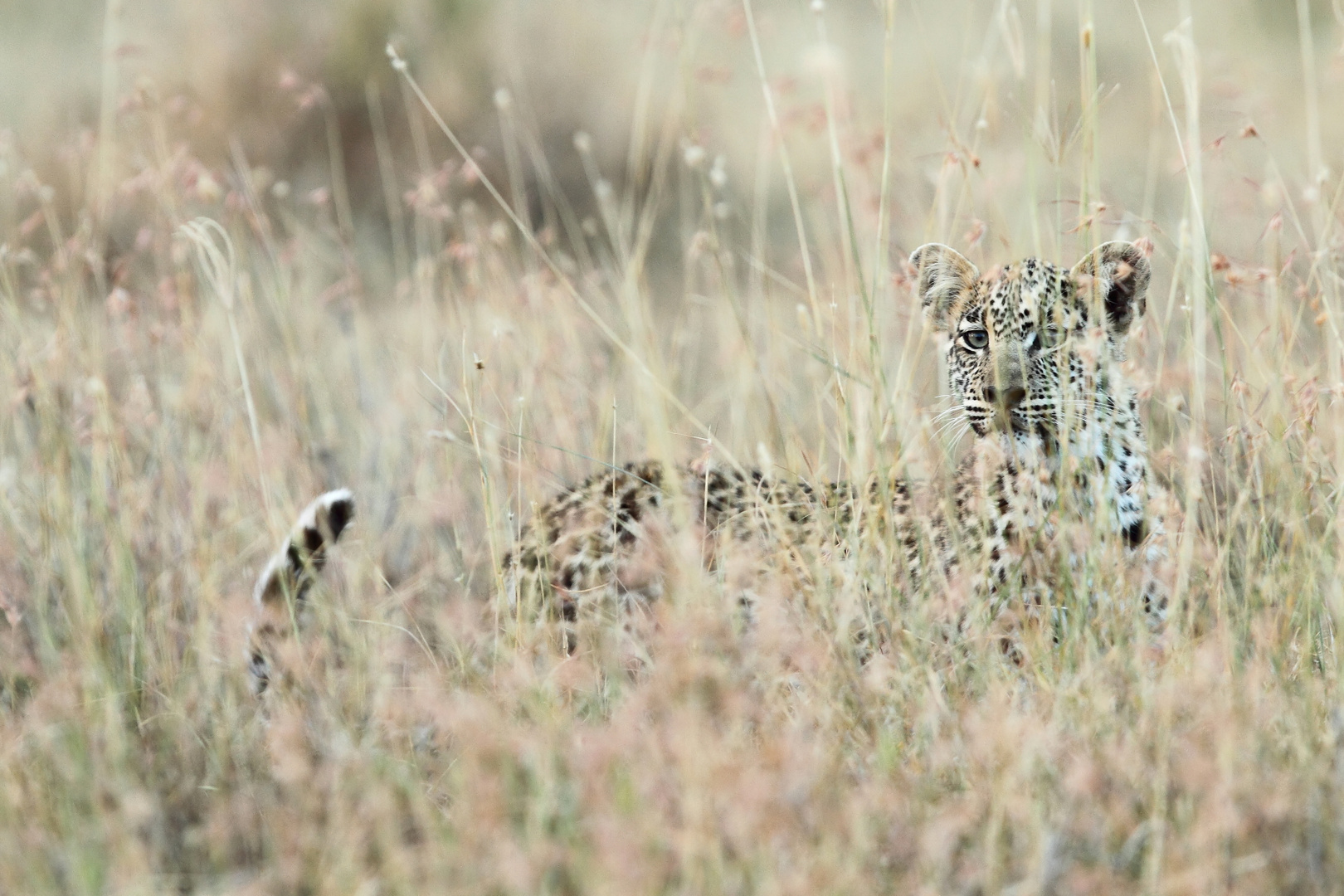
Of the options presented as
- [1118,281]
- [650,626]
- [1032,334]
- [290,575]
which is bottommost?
[650,626]

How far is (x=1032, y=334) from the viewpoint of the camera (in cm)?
369

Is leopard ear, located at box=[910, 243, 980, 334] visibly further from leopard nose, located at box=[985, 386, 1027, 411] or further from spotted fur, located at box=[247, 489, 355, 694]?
spotted fur, located at box=[247, 489, 355, 694]

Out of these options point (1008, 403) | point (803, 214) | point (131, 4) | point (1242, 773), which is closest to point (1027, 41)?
point (803, 214)

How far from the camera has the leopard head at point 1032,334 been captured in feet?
11.4

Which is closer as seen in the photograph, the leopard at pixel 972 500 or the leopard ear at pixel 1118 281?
the leopard at pixel 972 500

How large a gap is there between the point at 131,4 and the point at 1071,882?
10800 millimetres

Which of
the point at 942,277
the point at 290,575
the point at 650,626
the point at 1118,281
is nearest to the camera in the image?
the point at 650,626

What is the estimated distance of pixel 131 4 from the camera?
10883 millimetres

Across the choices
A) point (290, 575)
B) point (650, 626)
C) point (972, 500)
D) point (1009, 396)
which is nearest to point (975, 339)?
point (1009, 396)

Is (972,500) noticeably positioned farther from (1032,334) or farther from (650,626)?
(650,626)

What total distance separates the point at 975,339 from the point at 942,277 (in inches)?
7.8

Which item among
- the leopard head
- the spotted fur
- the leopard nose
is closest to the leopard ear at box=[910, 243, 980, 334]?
the leopard head

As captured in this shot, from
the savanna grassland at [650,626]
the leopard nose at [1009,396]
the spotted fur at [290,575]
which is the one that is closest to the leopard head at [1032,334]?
the leopard nose at [1009,396]

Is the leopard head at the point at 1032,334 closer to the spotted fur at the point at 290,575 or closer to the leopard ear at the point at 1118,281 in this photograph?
the leopard ear at the point at 1118,281
